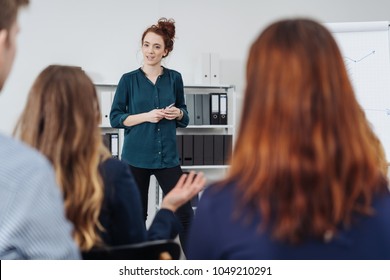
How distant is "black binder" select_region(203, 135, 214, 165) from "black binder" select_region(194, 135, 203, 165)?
0.09 feet

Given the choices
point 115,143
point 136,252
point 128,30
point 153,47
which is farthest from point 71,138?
point 128,30

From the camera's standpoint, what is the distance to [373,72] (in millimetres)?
2938

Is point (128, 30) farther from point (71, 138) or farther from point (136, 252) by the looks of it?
point (136, 252)

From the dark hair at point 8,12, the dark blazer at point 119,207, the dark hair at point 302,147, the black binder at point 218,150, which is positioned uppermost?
the dark hair at point 8,12

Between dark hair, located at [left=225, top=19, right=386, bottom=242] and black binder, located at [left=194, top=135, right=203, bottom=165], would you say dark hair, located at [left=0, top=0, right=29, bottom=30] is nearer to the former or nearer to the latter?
dark hair, located at [left=225, top=19, right=386, bottom=242]

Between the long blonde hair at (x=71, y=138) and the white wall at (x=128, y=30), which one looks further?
the white wall at (x=128, y=30)

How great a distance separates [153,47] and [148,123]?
1.59 ft

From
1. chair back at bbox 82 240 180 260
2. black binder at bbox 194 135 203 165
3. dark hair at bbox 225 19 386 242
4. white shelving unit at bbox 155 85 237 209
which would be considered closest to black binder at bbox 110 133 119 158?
white shelving unit at bbox 155 85 237 209

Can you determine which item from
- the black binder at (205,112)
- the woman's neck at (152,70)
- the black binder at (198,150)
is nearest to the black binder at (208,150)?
the black binder at (198,150)

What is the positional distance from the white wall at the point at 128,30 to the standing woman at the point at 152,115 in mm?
1146

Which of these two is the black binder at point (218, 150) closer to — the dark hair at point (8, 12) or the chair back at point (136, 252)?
the chair back at point (136, 252)

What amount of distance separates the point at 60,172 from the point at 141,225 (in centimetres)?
26

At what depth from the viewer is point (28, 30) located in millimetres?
4102

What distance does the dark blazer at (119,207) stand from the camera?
1.11 meters
